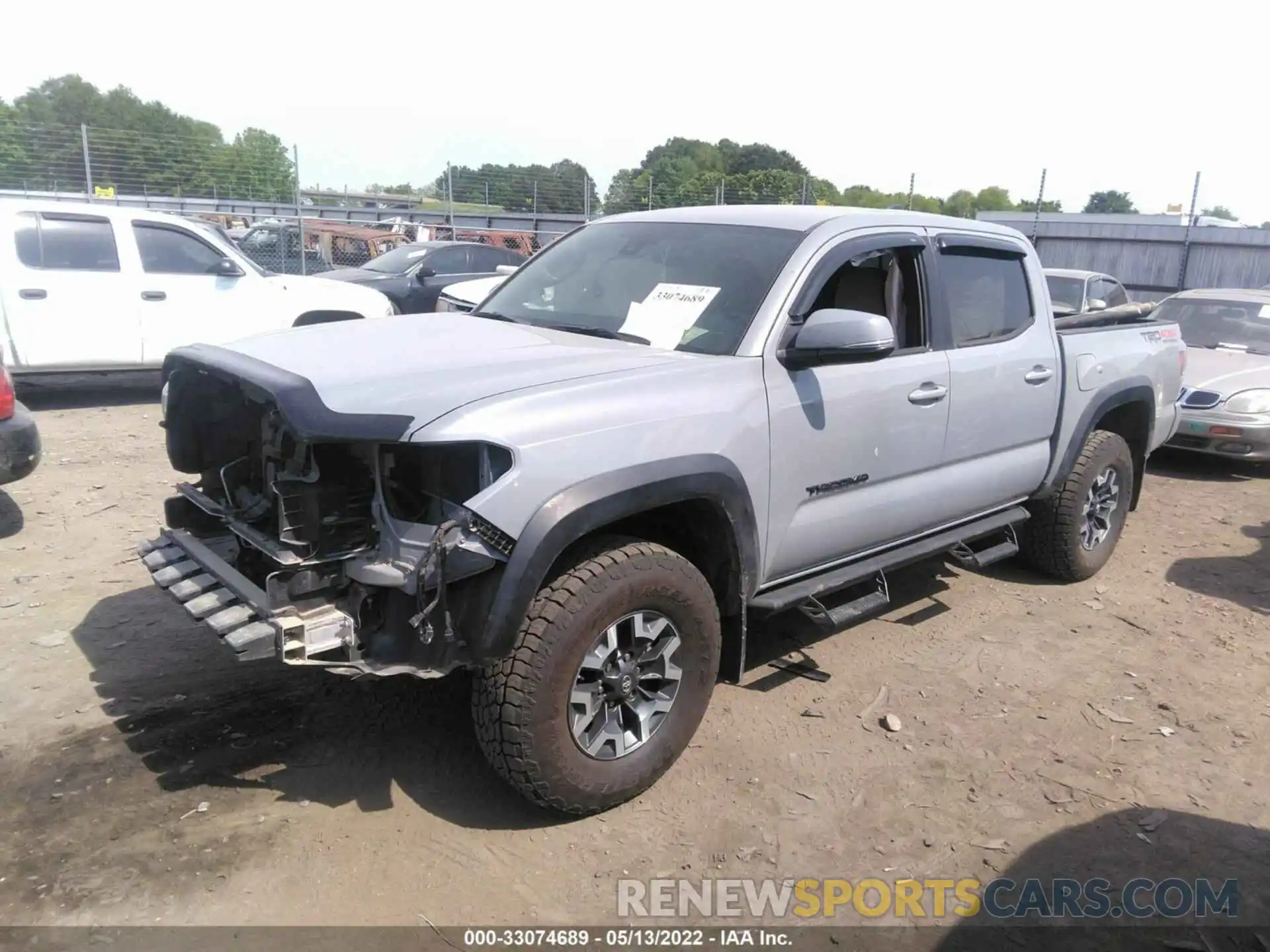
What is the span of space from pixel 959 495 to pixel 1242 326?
6573 mm

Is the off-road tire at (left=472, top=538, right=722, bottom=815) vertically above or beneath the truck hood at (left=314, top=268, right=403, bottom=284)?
beneath

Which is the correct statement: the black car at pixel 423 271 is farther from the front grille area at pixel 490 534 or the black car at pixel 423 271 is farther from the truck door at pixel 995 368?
the front grille area at pixel 490 534

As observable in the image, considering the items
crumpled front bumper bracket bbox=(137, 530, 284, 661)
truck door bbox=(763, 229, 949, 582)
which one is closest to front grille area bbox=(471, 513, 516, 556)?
crumpled front bumper bracket bbox=(137, 530, 284, 661)

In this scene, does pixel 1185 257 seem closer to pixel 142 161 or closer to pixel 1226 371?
pixel 1226 371

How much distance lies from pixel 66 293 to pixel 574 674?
7.52 meters

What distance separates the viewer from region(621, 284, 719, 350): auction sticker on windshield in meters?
3.71

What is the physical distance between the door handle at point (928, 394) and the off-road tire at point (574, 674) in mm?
1392

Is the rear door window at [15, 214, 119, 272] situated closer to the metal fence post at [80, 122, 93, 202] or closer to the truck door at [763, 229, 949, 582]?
the truck door at [763, 229, 949, 582]

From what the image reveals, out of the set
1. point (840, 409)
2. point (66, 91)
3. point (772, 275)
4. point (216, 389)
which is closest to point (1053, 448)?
point (840, 409)

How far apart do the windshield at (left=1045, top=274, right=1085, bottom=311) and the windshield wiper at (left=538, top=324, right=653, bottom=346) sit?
7796mm

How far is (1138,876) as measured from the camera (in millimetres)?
3086

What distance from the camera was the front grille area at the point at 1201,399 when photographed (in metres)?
8.17

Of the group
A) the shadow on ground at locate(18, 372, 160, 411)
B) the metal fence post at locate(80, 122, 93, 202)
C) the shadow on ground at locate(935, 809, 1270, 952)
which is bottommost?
the shadow on ground at locate(935, 809, 1270, 952)

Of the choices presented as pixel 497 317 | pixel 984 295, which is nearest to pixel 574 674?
pixel 497 317
